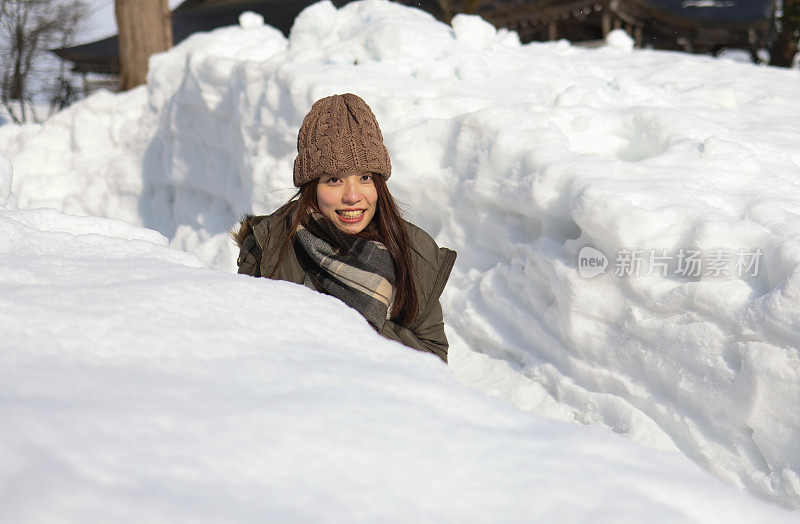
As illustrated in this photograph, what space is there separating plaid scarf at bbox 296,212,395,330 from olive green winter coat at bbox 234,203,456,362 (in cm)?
7

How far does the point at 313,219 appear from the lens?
2244 millimetres

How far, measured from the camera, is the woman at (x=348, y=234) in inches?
85.0

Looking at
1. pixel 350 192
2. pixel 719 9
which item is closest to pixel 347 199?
pixel 350 192

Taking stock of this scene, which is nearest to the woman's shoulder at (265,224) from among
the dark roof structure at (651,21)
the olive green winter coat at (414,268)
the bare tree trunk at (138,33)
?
the olive green winter coat at (414,268)

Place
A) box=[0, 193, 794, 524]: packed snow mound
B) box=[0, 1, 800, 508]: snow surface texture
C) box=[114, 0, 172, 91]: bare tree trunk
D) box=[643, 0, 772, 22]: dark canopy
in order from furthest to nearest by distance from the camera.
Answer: box=[643, 0, 772, 22]: dark canopy
box=[114, 0, 172, 91]: bare tree trunk
box=[0, 1, 800, 508]: snow surface texture
box=[0, 193, 794, 524]: packed snow mound

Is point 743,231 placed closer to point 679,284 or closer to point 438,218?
point 679,284

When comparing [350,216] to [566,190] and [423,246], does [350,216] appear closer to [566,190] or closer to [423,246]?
[423,246]

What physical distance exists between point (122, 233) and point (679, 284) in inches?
71.1

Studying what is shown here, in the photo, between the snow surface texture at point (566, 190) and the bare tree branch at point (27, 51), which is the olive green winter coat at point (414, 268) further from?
the bare tree branch at point (27, 51)

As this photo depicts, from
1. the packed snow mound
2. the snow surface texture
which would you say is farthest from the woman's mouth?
the packed snow mound

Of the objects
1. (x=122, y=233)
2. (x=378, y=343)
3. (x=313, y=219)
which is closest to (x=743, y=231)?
(x=313, y=219)

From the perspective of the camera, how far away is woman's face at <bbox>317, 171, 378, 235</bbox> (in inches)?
86.9

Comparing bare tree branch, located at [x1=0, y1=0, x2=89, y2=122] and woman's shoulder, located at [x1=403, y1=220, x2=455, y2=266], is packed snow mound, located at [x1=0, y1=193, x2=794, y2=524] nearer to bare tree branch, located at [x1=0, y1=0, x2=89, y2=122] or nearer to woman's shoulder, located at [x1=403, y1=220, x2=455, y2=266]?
woman's shoulder, located at [x1=403, y1=220, x2=455, y2=266]

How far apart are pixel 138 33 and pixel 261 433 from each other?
272 inches
